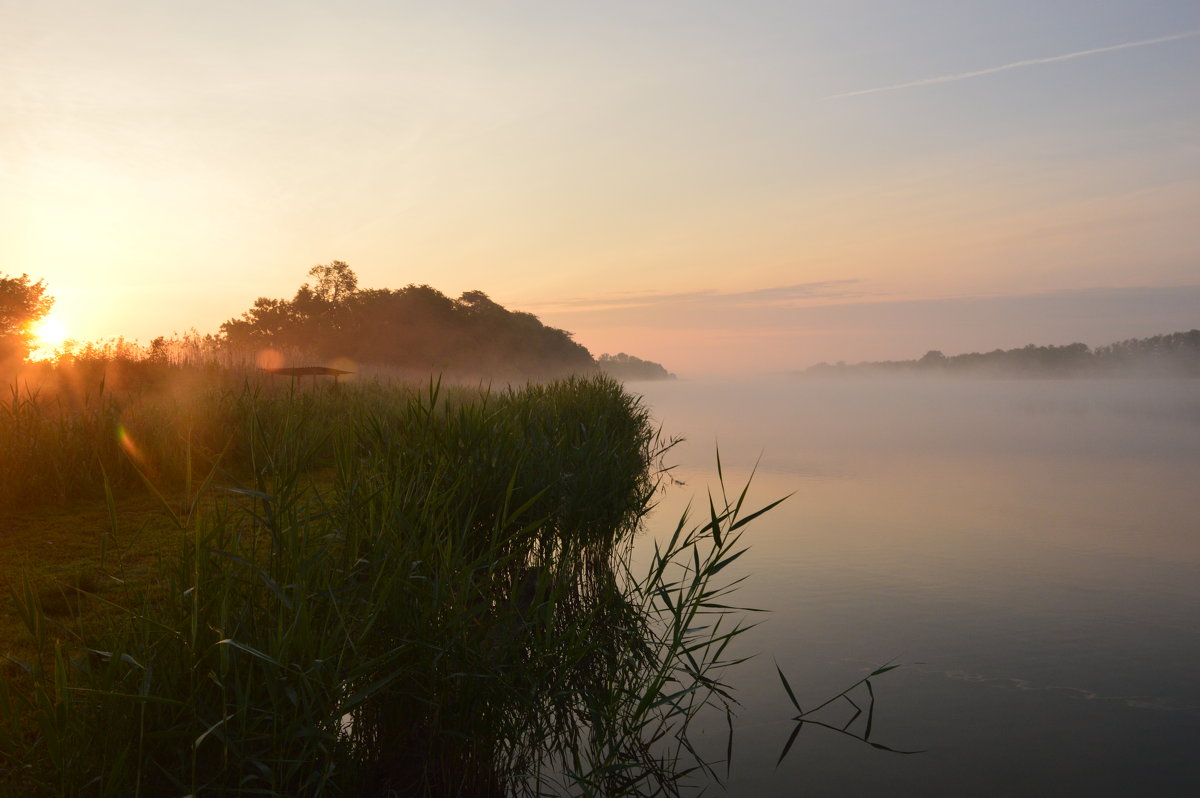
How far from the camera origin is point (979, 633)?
6684 mm

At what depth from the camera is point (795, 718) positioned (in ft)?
16.0

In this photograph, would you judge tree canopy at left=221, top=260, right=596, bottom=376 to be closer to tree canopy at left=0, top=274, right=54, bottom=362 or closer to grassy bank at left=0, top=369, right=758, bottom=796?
tree canopy at left=0, top=274, right=54, bottom=362

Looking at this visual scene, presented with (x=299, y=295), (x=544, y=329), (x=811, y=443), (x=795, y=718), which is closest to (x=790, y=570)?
(x=795, y=718)

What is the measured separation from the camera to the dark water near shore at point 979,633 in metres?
4.43

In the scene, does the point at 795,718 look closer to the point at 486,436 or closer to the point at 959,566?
the point at 486,436

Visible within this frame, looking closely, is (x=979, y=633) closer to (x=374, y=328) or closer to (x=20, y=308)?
(x=20, y=308)

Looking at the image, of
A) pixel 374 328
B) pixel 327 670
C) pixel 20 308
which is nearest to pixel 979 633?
pixel 327 670

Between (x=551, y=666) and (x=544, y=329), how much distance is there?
81.6m

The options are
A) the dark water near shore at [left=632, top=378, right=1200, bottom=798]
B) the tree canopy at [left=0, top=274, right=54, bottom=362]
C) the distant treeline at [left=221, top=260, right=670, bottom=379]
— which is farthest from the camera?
the distant treeline at [left=221, top=260, right=670, bottom=379]

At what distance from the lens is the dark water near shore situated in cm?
443

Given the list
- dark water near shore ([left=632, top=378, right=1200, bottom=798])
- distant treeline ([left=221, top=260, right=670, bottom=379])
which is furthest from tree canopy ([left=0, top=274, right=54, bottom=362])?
dark water near shore ([left=632, top=378, right=1200, bottom=798])

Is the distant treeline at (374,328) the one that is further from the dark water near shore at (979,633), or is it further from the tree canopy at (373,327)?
the dark water near shore at (979,633)

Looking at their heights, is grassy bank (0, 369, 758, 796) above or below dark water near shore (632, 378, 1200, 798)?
above

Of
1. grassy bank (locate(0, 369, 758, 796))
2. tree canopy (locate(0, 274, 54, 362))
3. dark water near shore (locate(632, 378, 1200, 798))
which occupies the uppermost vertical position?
tree canopy (locate(0, 274, 54, 362))
